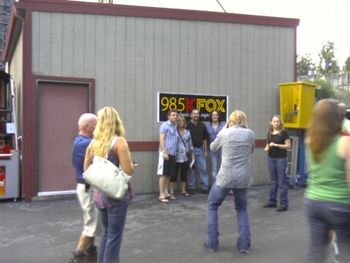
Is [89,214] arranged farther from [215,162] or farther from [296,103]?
[296,103]

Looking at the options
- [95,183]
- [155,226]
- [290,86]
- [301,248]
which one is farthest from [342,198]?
[290,86]

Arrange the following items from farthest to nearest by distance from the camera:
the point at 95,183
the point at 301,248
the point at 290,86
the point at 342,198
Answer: the point at 290,86, the point at 301,248, the point at 95,183, the point at 342,198

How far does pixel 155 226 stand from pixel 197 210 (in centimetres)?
137

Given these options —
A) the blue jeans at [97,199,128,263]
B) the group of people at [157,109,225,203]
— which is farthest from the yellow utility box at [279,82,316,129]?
the blue jeans at [97,199,128,263]

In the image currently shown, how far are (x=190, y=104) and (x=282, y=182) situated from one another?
2.92m

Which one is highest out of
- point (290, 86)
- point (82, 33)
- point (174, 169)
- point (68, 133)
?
point (82, 33)

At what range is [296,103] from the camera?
10797mm

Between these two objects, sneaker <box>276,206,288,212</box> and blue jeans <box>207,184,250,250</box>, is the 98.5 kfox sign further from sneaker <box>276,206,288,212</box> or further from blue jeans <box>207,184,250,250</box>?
blue jeans <box>207,184,250,250</box>

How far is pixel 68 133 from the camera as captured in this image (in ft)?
31.9

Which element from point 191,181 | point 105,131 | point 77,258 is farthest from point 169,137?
point 105,131

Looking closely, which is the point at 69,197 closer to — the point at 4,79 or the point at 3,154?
the point at 3,154

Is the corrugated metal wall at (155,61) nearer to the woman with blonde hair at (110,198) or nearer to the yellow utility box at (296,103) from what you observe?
A: the yellow utility box at (296,103)

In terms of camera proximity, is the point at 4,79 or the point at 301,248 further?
the point at 4,79

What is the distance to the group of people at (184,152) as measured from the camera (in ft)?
31.9
